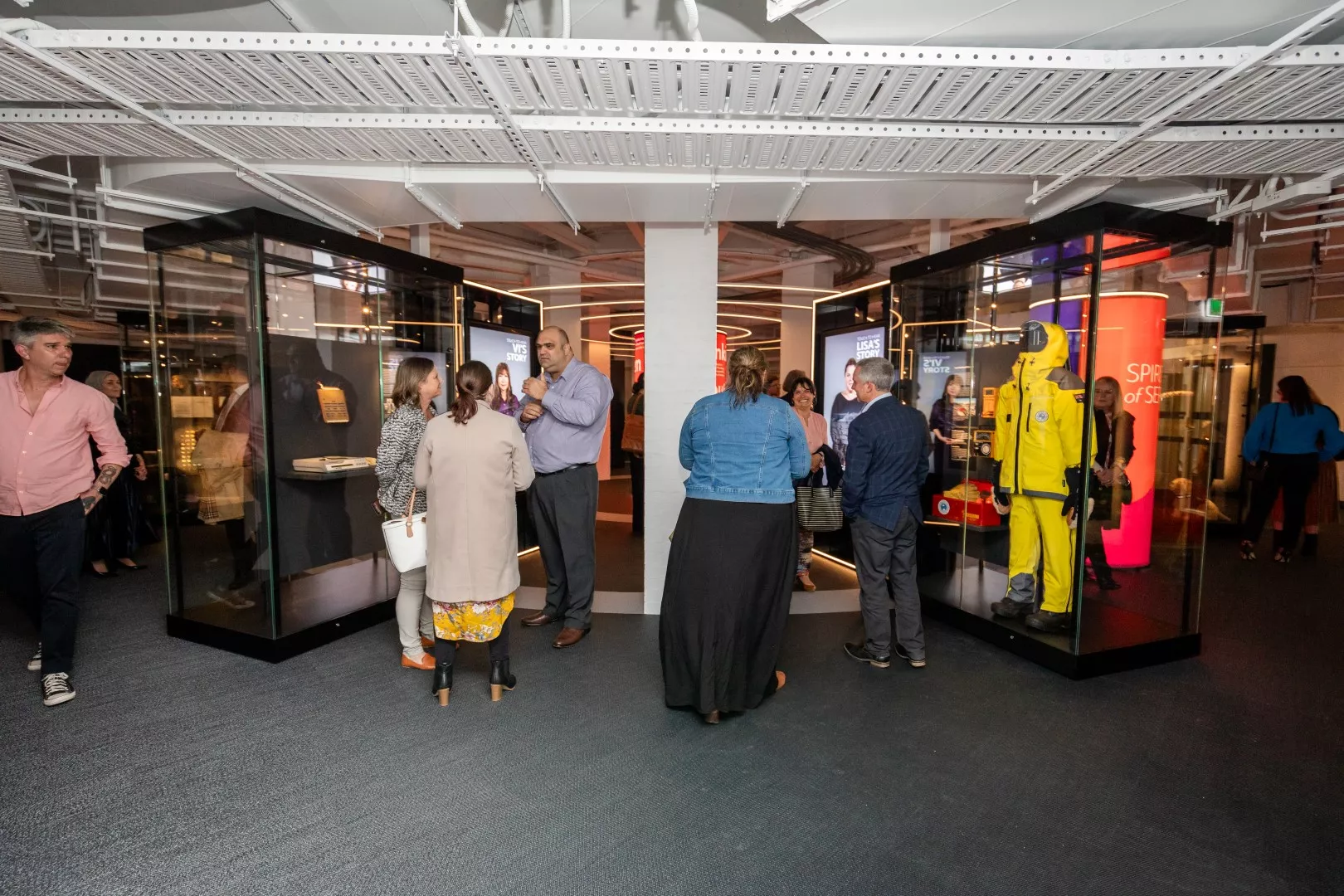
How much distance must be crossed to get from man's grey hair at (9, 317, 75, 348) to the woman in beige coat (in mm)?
1945

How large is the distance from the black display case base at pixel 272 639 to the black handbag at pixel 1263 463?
26.7ft

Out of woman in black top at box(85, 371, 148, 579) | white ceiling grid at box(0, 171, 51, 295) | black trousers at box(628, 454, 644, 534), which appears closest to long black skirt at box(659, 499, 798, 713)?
black trousers at box(628, 454, 644, 534)

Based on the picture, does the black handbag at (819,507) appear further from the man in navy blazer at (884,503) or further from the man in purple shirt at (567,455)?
the man in purple shirt at (567,455)

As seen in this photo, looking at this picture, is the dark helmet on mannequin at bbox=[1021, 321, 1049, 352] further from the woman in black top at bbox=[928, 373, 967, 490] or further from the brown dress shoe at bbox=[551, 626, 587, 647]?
the brown dress shoe at bbox=[551, 626, 587, 647]

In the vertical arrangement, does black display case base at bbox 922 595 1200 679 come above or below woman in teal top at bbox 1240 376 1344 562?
below

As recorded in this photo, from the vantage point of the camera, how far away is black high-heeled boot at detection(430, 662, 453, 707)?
317cm

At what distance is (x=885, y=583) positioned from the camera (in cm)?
368

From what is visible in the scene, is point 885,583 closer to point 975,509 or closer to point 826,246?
point 975,509

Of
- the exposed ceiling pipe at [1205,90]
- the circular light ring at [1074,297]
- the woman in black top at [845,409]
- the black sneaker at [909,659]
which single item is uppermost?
the exposed ceiling pipe at [1205,90]

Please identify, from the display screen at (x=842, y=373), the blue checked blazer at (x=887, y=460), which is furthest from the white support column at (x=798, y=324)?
the blue checked blazer at (x=887, y=460)

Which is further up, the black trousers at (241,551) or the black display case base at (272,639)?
the black trousers at (241,551)

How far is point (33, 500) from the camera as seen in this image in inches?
125

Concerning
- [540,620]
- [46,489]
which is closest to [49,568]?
[46,489]

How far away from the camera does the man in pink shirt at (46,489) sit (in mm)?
3166
